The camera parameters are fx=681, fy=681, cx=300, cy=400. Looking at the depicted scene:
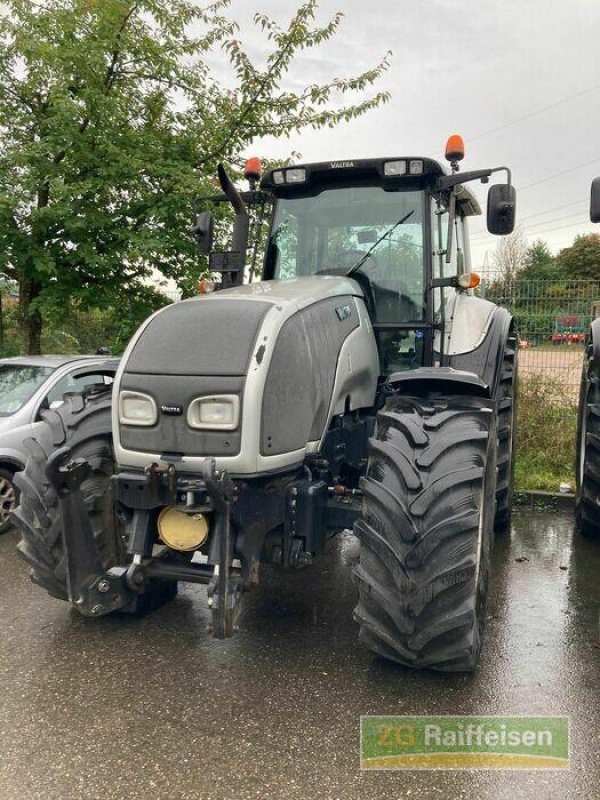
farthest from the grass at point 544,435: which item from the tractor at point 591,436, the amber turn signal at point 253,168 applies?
the amber turn signal at point 253,168

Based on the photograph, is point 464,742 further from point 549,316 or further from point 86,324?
point 86,324

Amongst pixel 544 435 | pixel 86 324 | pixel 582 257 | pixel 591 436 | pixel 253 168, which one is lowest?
pixel 544 435

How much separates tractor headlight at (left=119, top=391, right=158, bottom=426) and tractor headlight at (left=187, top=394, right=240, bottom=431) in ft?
0.63

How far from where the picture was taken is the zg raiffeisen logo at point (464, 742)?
259 cm

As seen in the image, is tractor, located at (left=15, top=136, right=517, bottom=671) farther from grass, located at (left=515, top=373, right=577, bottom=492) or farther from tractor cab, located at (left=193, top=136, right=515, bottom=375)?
grass, located at (left=515, top=373, right=577, bottom=492)

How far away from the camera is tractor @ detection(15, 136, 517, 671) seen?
284 centimetres

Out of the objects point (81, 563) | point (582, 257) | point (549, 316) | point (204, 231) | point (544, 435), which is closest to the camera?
point (81, 563)

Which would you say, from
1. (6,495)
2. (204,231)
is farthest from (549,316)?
(6,495)

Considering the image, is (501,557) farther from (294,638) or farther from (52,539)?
(52,539)

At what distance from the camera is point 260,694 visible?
307 cm

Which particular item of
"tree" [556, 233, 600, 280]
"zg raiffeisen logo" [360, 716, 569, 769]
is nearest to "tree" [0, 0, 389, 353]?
"zg raiffeisen logo" [360, 716, 569, 769]

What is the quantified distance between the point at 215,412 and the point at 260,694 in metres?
1.30

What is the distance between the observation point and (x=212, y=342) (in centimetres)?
302

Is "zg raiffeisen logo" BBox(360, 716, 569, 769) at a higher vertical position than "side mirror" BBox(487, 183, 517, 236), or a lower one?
lower
